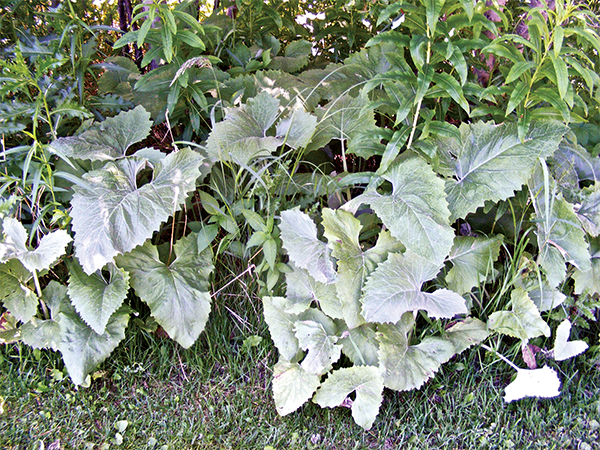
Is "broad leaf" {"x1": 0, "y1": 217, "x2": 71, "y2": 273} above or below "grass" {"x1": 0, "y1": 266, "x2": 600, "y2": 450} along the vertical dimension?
above

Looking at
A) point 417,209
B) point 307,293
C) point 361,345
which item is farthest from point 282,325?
point 417,209

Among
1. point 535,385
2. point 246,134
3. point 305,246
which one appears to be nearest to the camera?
point 535,385

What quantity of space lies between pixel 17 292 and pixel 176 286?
0.52 metres

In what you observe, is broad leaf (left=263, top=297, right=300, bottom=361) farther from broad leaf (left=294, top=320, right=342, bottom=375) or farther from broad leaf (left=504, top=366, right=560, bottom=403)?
broad leaf (left=504, top=366, right=560, bottom=403)

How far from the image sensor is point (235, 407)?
1.41 metres

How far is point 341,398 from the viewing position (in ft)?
4.46

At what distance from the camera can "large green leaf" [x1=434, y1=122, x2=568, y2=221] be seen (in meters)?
1.42

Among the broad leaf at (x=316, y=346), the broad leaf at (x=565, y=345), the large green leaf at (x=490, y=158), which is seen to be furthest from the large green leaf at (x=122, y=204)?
the broad leaf at (x=565, y=345)

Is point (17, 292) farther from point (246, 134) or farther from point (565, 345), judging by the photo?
point (565, 345)

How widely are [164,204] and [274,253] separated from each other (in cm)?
37

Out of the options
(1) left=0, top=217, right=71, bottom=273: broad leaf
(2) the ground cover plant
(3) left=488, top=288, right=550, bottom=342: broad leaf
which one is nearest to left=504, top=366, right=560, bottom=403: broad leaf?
(2) the ground cover plant

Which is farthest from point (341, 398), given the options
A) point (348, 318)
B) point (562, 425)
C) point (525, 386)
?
point (562, 425)

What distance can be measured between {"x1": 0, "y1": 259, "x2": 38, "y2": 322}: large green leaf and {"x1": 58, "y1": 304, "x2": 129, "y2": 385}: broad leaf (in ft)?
0.32

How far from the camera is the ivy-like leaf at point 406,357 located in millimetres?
1364
